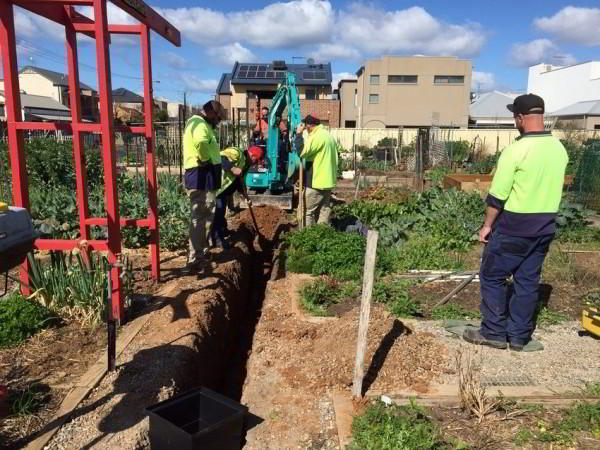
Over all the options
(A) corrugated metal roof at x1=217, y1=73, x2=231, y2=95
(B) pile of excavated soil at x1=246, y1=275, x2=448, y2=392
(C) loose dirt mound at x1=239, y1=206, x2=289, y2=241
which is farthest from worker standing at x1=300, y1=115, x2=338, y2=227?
(A) corrugated metal roof at x1=217, y1=73, x2=231, y2=95

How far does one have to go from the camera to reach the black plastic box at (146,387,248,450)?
2.94 m

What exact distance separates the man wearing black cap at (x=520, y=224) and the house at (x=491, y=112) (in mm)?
50346

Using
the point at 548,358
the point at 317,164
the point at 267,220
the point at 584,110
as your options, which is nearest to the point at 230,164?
the point at 317,164

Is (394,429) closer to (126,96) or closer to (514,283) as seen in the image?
(514,283)

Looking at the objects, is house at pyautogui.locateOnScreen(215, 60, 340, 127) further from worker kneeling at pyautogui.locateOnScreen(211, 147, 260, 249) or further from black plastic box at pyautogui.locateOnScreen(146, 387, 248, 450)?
black plastic box at pyautogui.locateOnScreen(146, 387, 248, 450)

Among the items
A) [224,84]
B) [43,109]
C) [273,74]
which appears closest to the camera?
[273,74]

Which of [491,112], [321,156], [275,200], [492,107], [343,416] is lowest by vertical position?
[343,416]

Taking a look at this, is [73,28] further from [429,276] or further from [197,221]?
[429,276]

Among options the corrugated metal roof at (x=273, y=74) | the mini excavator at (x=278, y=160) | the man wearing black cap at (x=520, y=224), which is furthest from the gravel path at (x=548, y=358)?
the corrugated metal roof at (x=273, y=74)

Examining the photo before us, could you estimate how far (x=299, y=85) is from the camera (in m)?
37.6

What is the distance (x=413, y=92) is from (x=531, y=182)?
44991mm

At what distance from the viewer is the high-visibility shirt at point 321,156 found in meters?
8.38

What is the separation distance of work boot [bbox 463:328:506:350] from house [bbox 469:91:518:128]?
50.4 metres

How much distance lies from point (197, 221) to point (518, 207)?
4.00 metres
